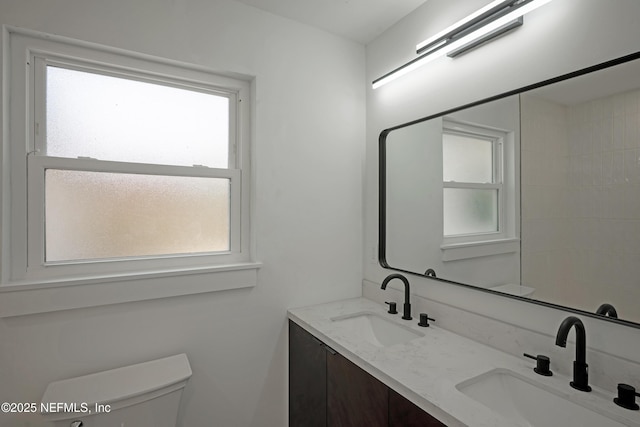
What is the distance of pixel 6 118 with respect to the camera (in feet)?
4.18

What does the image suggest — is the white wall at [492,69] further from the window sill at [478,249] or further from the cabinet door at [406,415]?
the cabinet door at [406,415]

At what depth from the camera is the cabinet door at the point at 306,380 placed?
1.53 meters

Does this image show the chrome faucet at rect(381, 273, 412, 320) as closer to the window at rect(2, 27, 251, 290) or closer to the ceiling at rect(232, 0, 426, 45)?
the window at rect(2, 27, 251, 290)

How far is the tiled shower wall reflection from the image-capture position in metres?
1.00

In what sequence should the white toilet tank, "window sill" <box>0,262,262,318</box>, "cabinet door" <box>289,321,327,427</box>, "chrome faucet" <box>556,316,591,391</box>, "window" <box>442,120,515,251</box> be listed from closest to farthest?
"chrome faucet" <box>556,316,591,391</box> < the white toilet tank < "window sill" <box>0,262,262,318</box> < "window" <box>442,120,515,251</box> < "cabinet door" <box>289,321,327,427</box>

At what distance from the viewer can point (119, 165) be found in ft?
4.90

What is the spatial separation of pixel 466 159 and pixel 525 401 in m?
1.03

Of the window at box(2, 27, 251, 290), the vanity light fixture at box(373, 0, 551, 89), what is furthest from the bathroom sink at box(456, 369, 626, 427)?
the vanity light fixture at box(373, 0, 551, 89)

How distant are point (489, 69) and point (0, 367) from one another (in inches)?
94.0

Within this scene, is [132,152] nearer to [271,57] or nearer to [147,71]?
[147,71]

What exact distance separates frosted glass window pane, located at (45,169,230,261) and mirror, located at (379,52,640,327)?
3.80 ft

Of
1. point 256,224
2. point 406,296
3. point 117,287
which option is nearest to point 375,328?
point 406,296

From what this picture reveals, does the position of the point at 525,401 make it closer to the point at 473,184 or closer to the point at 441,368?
the point at 441,368

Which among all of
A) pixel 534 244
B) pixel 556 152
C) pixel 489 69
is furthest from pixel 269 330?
pixel 489 69
